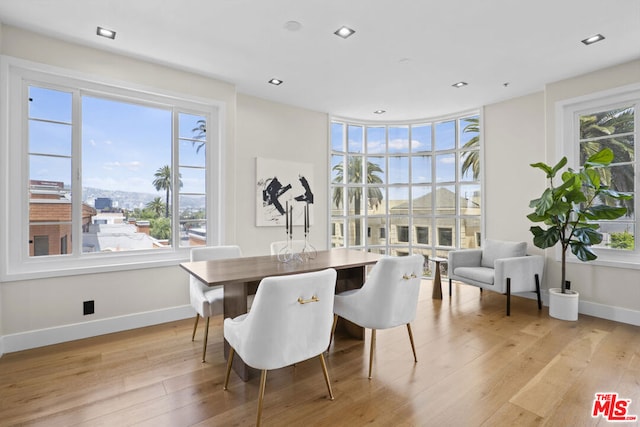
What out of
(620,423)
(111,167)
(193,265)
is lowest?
(620,423)

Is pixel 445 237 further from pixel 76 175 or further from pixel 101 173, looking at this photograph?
pixel 76 175

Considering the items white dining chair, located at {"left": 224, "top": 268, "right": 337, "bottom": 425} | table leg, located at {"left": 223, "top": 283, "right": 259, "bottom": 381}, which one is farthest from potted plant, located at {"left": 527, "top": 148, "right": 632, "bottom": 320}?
table leg, located at {"left": 223, "top": 283, "right": 259, "bottom": 381}

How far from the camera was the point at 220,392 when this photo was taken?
212cm

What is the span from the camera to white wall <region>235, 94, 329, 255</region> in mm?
4340

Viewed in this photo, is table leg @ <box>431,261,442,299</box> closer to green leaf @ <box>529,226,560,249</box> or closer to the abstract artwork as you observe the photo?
green leaf @ <box>529,226,560,249</box>

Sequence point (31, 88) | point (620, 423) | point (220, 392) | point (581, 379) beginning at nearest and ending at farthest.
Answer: point (620, 423), point (220, 392), point (581, 379), point (31, 88)

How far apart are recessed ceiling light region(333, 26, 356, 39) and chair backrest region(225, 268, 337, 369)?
2.20 metres

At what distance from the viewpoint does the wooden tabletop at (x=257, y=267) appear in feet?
6.76

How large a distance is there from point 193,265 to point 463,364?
90.1 inches

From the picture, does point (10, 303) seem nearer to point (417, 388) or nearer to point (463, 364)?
point (417, 388)

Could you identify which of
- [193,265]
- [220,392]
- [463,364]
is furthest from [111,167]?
[463,364]

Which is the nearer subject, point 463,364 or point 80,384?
point 80,384

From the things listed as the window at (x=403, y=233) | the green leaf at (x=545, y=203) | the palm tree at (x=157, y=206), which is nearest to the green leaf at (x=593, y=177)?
the green leaf at (x=545, y=203)

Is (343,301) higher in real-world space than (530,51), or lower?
lower
